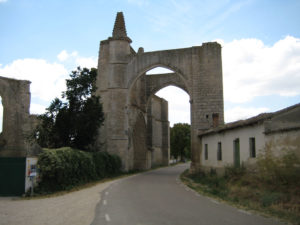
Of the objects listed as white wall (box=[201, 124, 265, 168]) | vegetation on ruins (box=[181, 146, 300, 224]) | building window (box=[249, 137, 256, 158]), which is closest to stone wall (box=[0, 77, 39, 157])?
white wall (box=[201, 124, 265, 168])

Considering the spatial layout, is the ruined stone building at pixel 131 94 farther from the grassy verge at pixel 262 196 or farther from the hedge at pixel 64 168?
the grassy verge at pixel 262 196

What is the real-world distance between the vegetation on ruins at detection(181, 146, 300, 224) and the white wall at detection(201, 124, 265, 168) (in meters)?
0.98

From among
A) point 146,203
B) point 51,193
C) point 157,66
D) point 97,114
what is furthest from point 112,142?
point 146,203

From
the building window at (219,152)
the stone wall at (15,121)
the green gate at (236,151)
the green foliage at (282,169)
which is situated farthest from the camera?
the stone wall at (15,121)

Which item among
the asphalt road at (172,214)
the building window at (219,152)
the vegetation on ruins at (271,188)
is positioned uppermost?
the building window at (219,152)

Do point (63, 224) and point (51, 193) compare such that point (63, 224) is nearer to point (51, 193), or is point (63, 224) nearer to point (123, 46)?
point (51, 193)

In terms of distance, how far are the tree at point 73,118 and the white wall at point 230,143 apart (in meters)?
7.95

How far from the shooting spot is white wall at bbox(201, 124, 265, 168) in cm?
1255

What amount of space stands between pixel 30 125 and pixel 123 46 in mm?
10535

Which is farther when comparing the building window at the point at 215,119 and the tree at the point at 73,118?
the building window at the point at 215,119

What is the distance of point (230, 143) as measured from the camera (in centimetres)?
1573

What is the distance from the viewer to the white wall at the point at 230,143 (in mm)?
12547

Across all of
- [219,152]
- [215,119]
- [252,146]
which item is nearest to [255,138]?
[252,146]

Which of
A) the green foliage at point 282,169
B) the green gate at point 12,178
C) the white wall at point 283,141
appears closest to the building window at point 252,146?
the white wall at point 283,141
